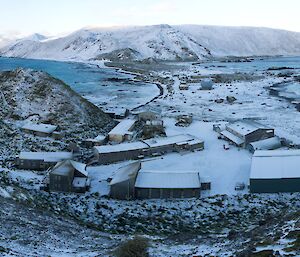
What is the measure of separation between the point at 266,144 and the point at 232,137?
3.06 m

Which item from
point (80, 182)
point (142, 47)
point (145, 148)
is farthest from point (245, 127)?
point (142, 47)

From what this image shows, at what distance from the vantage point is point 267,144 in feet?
113

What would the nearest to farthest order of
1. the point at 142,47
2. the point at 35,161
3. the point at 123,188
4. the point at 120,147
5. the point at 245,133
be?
the point at 123,188, the point at 35,161, the point at 120,147, the point at 245,133, the point at 142,47

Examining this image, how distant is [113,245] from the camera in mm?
17359

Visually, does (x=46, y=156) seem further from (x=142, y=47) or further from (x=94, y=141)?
(x=142, y=47)

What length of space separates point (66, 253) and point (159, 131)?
23.7 metres

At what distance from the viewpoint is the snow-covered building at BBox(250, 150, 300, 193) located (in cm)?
2578

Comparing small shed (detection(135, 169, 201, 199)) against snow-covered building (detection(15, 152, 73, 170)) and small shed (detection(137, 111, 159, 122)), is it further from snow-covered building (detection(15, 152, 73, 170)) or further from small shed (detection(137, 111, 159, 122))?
small shed (detection(137, 111, 159, 122))

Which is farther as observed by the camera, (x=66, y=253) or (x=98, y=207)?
(x=98, y=207)

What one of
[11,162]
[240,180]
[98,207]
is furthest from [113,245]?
[11,162]

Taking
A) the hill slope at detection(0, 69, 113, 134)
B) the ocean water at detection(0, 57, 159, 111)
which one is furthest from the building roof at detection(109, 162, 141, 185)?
the ocean water at detection(0, 57, 159, 111)

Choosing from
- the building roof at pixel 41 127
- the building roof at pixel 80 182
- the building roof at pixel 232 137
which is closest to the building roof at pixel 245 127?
the building roof at pixel 232 137

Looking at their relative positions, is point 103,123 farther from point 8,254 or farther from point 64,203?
point 8,254

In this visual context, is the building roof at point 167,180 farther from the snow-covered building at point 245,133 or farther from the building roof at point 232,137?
the snow-covered building at point 245,133
